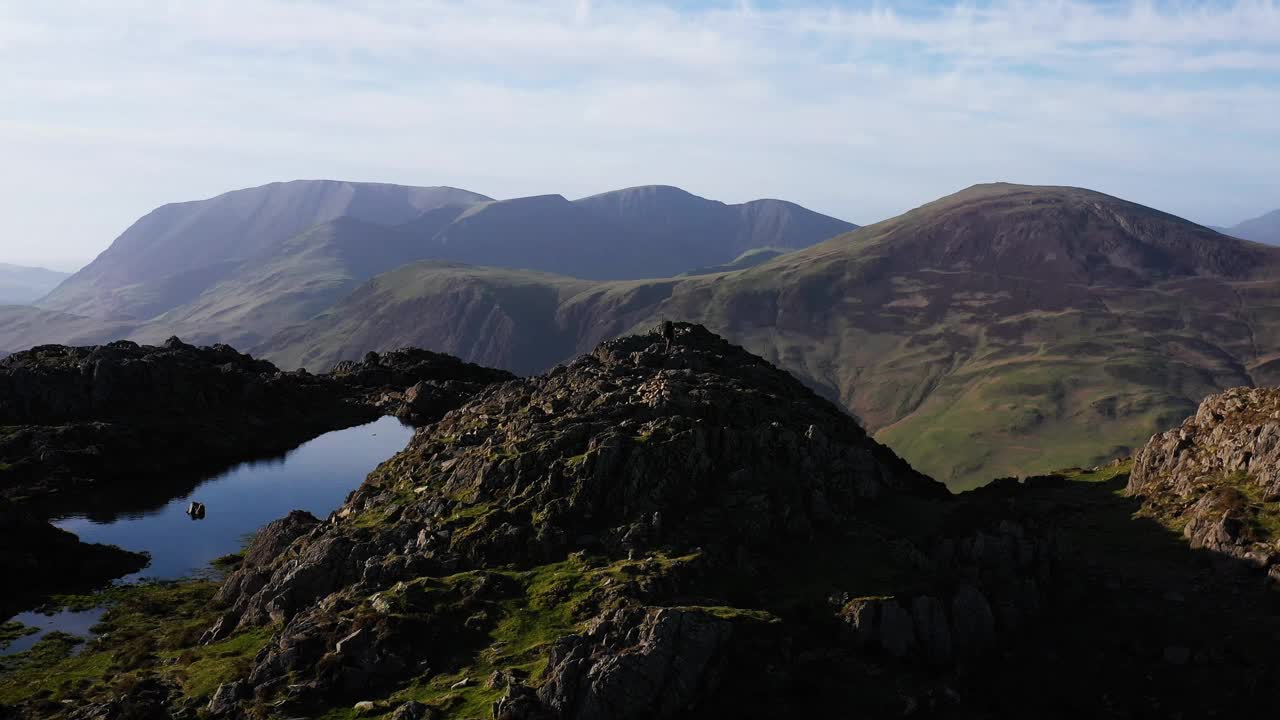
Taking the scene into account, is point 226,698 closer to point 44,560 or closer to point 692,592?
point 692,592

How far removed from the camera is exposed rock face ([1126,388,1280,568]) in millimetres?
74312

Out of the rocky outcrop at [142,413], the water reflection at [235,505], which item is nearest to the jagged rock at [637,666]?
the water reflection at [235,505]

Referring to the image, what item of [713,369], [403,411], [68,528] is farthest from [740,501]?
[403,411]

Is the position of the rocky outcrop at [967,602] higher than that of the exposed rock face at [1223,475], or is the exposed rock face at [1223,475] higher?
the exposed rock face at [1223,475]

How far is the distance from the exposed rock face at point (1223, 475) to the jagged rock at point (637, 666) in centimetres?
4540

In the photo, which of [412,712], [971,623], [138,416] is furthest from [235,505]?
[971,623]

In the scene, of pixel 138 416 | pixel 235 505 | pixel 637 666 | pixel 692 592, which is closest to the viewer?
pixel 637 666

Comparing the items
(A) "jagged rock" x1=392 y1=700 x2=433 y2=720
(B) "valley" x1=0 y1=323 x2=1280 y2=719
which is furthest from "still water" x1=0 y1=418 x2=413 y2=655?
(A) "jagged rock" x1=392 y1=700 x2=433 y2=720

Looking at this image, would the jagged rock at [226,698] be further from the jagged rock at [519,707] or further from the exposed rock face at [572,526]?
the jagged rock at [519,707]

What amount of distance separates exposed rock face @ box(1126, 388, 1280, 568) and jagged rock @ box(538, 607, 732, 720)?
45401 mm

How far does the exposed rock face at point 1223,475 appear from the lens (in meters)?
74.3

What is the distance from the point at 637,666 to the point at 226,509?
98.6m

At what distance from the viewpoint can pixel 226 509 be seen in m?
131

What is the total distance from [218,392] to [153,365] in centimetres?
1242
